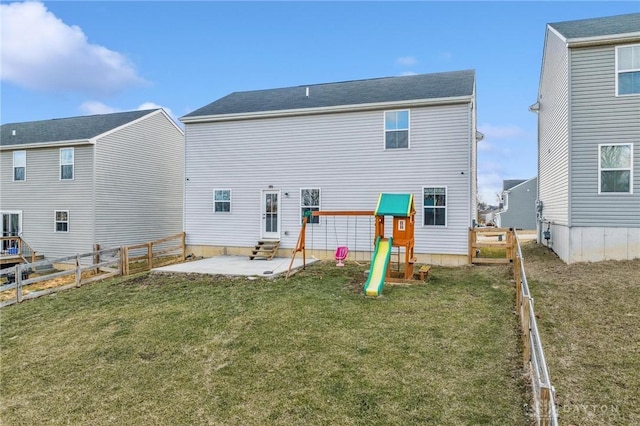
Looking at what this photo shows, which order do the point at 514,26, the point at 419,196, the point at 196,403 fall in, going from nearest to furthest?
the point at 196,403 < the point at 419,196 < the point at 514,26

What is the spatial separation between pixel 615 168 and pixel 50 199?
22271 millimetres

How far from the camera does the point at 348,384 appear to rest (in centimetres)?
434

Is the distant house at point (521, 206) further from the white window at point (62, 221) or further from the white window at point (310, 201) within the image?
the white window at point (62, 221)

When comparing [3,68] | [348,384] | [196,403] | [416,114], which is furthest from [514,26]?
[3,68]

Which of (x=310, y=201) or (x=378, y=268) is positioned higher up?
(x=310, y=201)

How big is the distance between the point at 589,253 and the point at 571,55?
5.56m

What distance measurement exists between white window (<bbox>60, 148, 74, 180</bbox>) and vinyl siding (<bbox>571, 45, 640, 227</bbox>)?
19.9 meters

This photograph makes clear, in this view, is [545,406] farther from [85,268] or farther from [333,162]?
[85,268]

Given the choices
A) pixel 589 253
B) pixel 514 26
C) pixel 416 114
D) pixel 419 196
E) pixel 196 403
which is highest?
pixel 514 26

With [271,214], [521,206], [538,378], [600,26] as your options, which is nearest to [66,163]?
[271,214]

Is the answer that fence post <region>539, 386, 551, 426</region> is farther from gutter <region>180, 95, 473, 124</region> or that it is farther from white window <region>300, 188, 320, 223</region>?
white window <region>300, 188, 320, 223</region>

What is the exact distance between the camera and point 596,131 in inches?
390

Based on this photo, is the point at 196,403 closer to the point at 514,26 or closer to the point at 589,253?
the point at 589,253

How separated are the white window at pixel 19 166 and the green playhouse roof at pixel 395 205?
18.3 m
